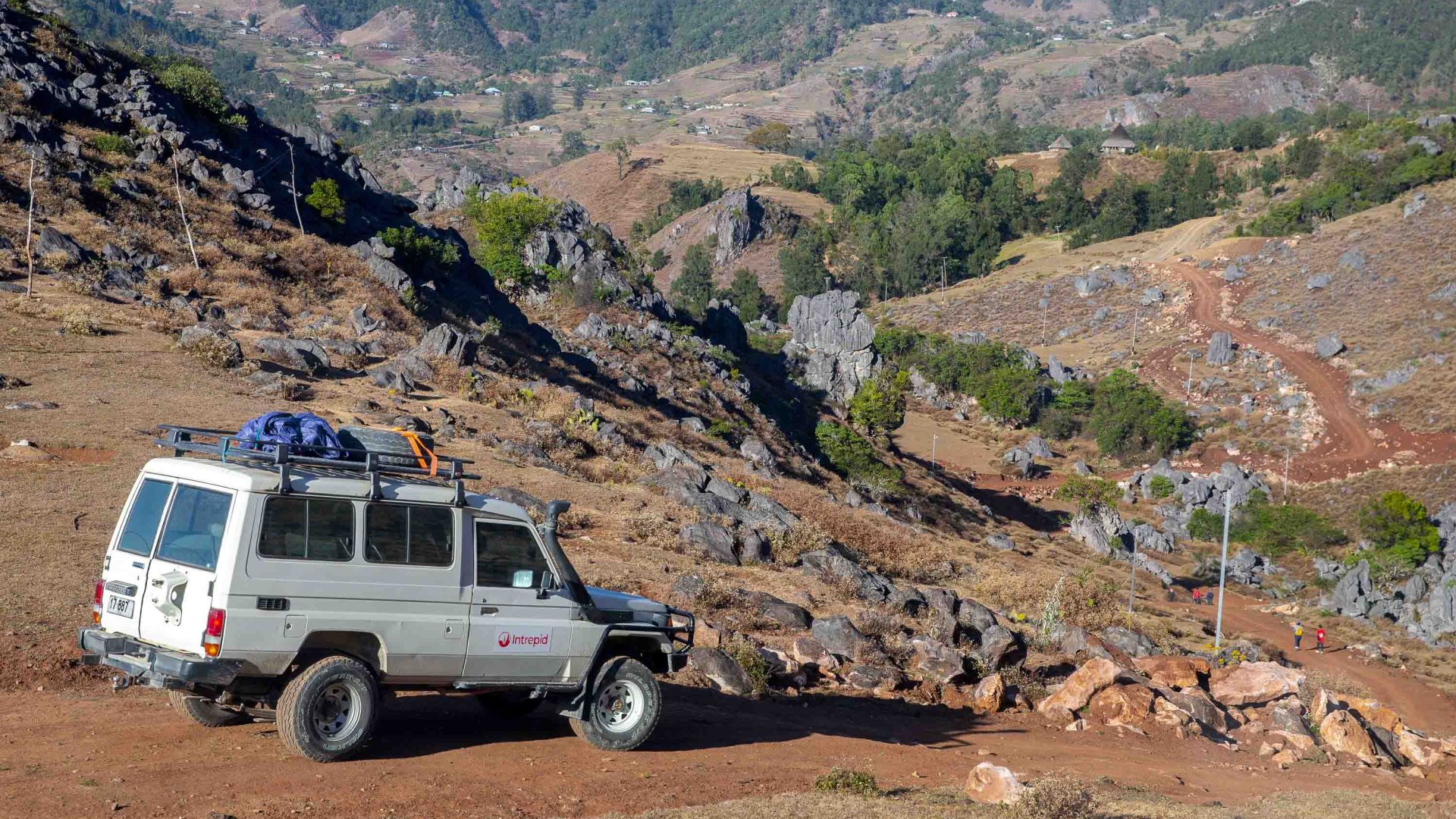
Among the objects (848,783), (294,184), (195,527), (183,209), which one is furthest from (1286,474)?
(195,527)

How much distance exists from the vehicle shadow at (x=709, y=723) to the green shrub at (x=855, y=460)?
2979cm

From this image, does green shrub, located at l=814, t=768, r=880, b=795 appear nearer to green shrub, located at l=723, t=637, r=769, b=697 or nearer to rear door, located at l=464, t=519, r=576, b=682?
rear door, located at l=464, t=519, r=576, b=682

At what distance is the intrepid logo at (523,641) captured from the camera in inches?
384

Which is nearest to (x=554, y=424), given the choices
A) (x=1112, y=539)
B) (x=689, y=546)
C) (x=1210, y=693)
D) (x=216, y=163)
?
(x=689, y=546)

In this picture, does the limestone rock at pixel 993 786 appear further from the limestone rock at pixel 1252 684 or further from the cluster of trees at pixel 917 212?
the cluster of trees at pixel 917 212

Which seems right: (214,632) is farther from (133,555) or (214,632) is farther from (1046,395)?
(1046,395)

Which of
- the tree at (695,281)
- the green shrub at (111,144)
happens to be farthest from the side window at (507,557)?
the tree at (695,281)

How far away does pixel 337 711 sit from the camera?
9.12 meters

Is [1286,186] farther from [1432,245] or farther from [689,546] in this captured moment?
[689,546]

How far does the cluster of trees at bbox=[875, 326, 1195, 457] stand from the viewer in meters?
75.2

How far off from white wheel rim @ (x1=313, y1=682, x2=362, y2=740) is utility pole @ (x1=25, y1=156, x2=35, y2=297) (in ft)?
79.0

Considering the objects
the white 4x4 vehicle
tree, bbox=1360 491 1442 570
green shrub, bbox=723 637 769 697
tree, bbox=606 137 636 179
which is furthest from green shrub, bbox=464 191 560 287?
tree, bbox=606 137 636 179

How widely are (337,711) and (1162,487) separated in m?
Result: 64.2

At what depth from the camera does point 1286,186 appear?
123 meters
